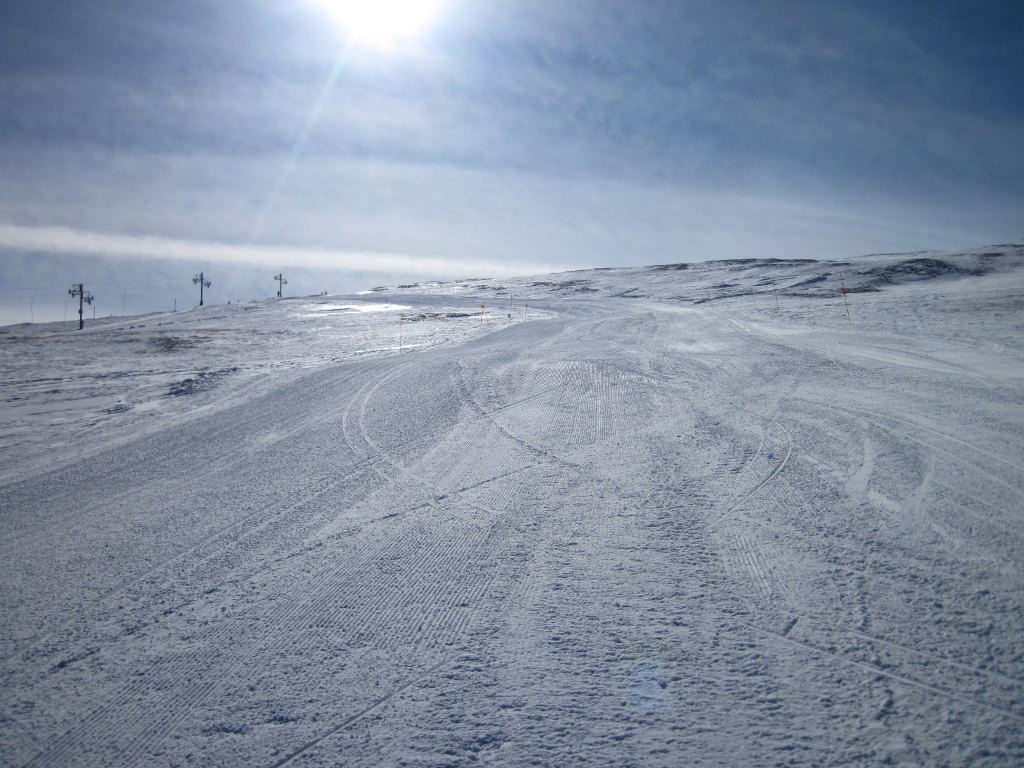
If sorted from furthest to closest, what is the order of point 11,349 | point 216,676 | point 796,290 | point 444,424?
point 796,290 < point 11,349 < point 444,424 < point 216,676

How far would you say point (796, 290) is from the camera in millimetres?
28734

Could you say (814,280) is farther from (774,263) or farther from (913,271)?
(774,263)

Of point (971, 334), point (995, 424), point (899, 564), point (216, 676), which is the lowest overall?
point (216, 676)

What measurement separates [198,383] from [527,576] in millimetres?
9882

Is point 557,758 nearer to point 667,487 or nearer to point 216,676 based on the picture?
point 216,676

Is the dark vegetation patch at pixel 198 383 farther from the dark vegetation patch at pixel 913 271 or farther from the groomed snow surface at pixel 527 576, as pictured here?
the dark vegetation patch at pixel 913 271

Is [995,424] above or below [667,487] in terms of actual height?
above

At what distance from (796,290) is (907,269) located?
849cm

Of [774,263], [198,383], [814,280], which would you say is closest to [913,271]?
[814,280]

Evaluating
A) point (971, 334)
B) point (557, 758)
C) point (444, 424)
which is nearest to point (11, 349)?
point (444, 424)

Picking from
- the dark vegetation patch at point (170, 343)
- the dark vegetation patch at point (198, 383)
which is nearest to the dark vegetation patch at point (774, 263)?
the dark vegetation patch at point (170, 343)

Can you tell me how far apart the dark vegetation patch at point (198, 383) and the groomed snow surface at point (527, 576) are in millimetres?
1119

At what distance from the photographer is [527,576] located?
3871mm

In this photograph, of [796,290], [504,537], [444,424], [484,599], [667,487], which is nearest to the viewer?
[484,599]
